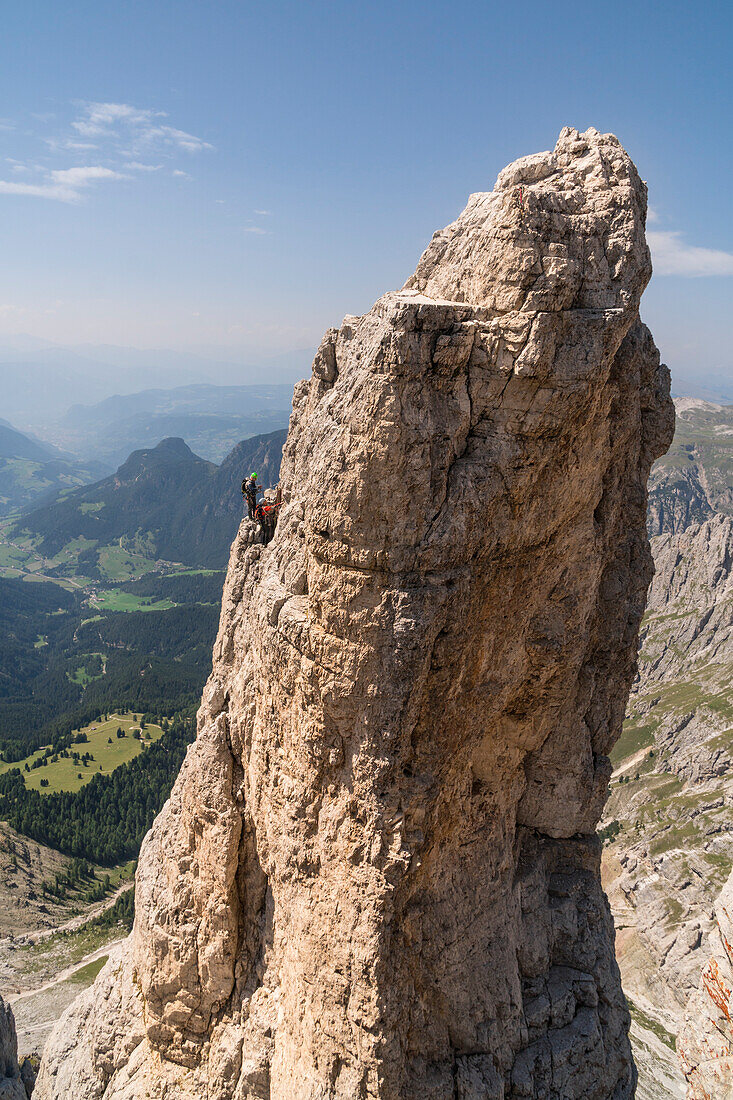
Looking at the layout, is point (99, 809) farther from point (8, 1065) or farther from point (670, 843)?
point (670, 843)

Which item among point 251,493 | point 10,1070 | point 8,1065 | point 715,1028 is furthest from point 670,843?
point 251,493

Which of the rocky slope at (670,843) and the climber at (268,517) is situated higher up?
the climber at (268,517)

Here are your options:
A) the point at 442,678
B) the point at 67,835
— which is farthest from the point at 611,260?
the point at 67,835

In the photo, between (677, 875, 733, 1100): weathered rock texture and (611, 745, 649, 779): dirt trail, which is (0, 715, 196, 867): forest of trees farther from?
(611, 745, 649, 779): dirt trail

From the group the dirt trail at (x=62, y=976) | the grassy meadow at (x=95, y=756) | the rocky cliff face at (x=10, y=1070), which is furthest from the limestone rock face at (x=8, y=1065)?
the grassy meadow at (x=95, y=756)

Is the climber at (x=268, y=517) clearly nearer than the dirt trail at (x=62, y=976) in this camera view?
Yes

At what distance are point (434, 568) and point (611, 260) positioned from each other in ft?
31.6

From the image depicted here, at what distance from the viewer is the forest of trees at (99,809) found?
116 m

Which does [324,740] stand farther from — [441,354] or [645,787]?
[645,787]

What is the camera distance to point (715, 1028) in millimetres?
24844

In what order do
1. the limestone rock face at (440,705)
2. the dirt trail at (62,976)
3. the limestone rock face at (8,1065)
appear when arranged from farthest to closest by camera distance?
the dirt trail at (62,976)
the limestone rock face at (8,1065)
the limestone rock face at (440,705)

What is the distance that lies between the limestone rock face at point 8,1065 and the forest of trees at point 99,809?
9145 cm

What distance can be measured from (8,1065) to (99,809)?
346ft

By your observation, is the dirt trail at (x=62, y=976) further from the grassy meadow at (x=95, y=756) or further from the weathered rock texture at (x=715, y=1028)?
the weathered rock texture at (x=715, y=1028)
